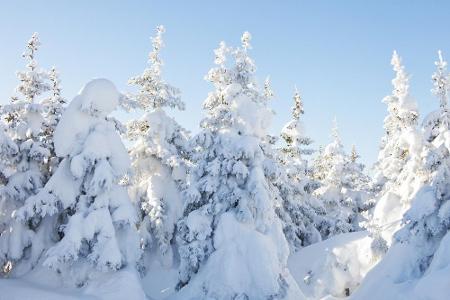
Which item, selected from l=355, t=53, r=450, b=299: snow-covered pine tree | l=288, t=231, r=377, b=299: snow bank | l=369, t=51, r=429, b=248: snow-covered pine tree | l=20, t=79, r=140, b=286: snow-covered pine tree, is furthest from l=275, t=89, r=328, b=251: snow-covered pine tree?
l=20, t=79, r=140, b=286: snow-covered pine tree

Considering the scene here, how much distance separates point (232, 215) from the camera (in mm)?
21688

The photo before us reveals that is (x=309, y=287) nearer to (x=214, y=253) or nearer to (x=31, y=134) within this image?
(x=214, y=253)

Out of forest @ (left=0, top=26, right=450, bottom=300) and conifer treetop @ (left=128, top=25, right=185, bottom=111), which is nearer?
forest @ (left=0, top=26, right=450, bottom=300)

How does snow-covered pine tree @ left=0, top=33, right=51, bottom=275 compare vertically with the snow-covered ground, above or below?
above

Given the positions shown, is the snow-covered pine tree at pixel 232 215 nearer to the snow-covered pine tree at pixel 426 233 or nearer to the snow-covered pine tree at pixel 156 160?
the snow-covered pine tree at pixel 426 233

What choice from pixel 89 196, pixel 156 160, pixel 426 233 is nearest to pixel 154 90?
pixel 156 160

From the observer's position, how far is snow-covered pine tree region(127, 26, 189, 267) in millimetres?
31562

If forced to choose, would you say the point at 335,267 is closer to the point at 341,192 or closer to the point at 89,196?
the point at 89,196

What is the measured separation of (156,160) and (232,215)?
12.2 m

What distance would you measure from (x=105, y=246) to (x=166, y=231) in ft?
38.2

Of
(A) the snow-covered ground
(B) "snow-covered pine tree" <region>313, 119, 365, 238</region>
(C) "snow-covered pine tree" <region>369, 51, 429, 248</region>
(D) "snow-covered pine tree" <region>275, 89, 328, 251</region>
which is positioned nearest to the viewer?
(A) the snow-covered ground

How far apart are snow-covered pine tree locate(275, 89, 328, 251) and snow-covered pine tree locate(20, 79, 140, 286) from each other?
14070 millimetres

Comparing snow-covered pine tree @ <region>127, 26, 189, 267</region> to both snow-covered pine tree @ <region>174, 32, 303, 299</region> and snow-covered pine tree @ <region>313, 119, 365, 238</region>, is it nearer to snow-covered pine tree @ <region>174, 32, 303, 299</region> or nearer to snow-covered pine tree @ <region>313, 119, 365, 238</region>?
snow-covered pine tree @ <region>174, 32, 303, 299</region>

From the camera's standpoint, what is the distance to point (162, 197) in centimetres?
3200
